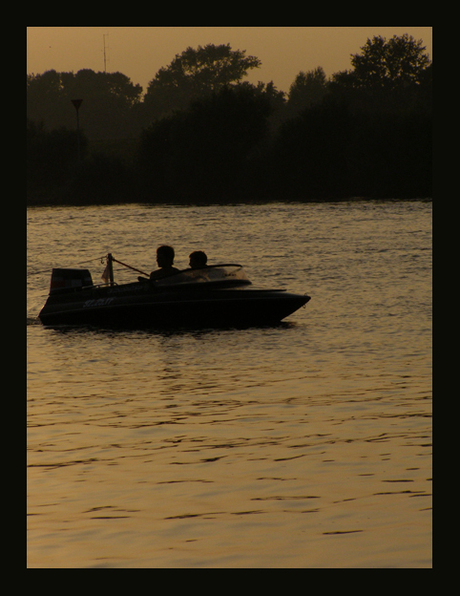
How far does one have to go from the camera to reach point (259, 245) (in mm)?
41906

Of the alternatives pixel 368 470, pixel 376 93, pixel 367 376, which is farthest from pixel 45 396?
pixel 376 93


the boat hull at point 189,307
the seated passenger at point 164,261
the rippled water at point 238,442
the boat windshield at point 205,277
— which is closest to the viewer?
the rippled water at point 238,442

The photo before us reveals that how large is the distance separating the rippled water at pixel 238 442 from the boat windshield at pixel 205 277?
101 centimetres

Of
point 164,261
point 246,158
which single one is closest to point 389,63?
point 246,158

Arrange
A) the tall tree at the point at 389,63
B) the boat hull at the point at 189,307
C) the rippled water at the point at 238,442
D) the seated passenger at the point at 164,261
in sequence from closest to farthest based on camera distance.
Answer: the rippled water at the point at 238,442, the boat hull at the point at 189,307, the seated passenger at the point at 164,261, the tall tree at the point at 389,63

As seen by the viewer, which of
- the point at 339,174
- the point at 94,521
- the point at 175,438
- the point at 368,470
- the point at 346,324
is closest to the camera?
the point at 94,521

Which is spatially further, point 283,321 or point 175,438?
point 283,321

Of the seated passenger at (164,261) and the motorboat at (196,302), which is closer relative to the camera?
the motorboat at (196,302)

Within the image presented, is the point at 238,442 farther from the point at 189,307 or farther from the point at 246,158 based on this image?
the point at 246,158

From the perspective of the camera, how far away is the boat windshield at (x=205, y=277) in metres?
20.1

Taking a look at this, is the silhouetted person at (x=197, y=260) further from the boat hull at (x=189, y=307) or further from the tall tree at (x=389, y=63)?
the tall tree at (x=389, y=63)

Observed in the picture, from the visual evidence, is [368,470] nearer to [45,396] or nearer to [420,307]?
[45,396]

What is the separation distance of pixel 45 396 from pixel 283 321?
28.9 feet

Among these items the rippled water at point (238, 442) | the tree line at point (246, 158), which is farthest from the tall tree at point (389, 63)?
the rippled water at point (238, 442)
